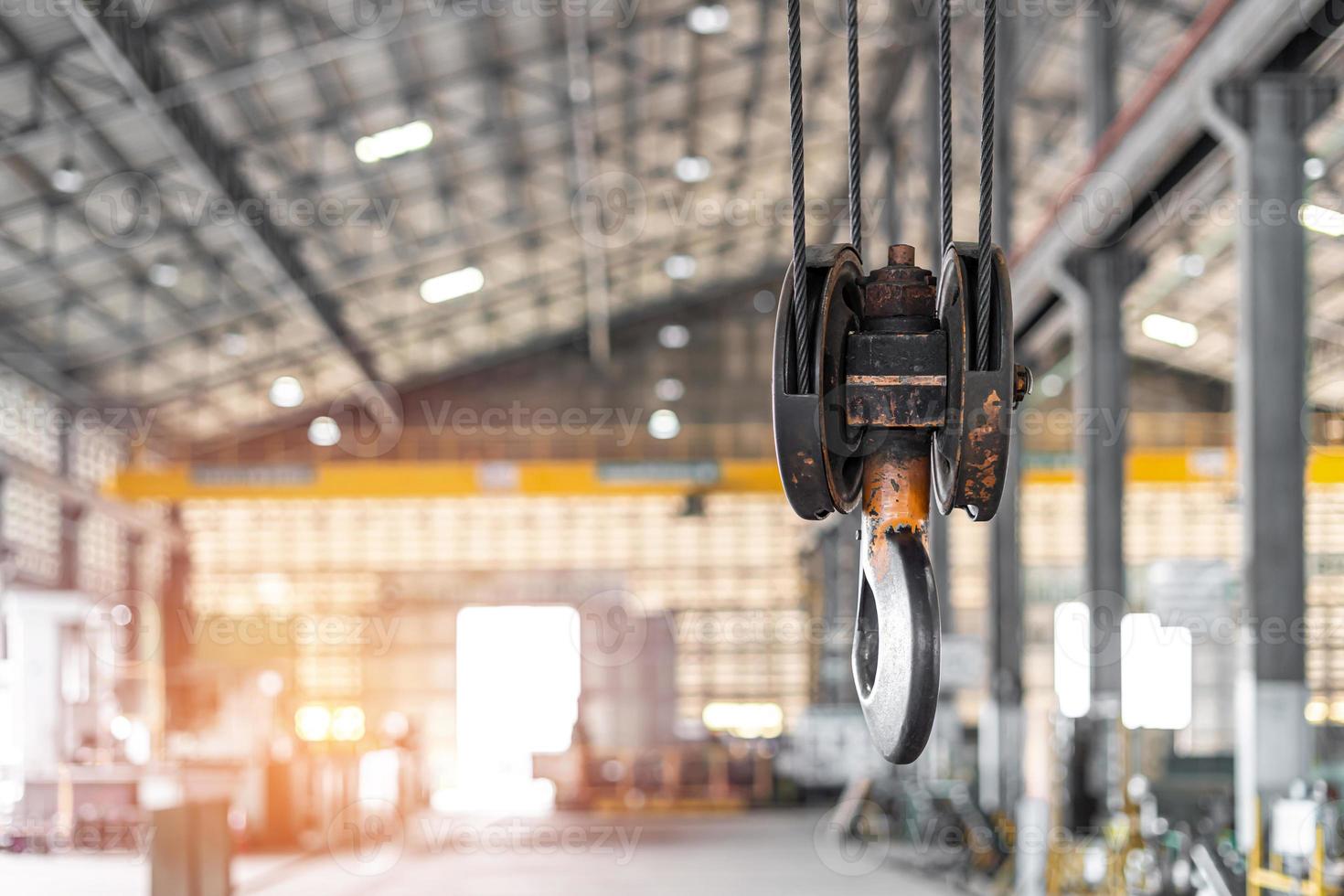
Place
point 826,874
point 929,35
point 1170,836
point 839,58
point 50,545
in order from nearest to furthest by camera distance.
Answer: point 1170,836 → point 826,874 → point 929,35 → point 839,58 → point 50,545

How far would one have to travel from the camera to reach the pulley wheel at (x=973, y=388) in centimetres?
260

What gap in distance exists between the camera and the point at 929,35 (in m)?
16.9

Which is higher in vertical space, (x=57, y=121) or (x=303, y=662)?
(x=57, y=121)

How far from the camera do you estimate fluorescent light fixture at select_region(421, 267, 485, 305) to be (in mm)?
24219

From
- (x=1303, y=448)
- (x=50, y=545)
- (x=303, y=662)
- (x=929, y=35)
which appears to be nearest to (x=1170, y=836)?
(x=1303, y=448)

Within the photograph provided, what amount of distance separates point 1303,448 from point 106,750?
1281cm

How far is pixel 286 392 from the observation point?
29.1 metres

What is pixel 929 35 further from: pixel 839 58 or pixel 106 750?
pixel 106 750
